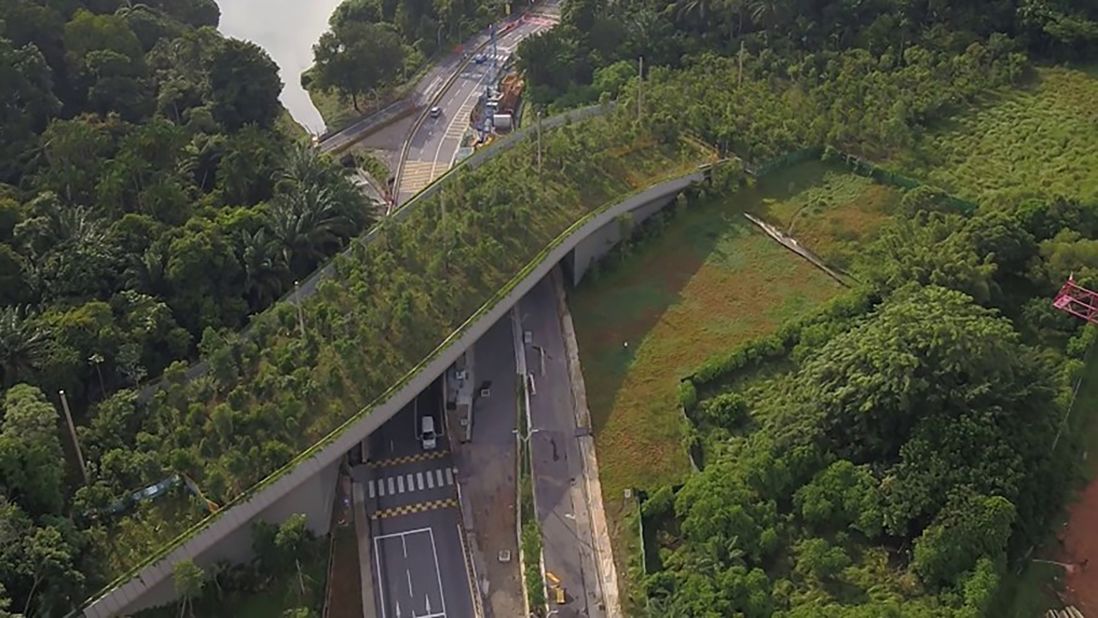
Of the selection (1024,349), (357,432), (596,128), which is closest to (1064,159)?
(1024,349)

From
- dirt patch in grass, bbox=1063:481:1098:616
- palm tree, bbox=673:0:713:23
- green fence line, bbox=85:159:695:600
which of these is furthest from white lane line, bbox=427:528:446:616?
palm tree, bbox=673:0:713:23

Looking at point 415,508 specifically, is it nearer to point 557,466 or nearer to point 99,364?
point 557,466

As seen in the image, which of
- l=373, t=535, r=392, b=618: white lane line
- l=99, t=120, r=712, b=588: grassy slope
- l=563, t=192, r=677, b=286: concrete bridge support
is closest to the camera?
l=99, t=120, r=712, b=588: grassy slope

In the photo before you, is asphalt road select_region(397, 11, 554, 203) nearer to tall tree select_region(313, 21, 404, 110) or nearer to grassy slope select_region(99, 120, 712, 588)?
tall tree select_region(313, 21, 404, 110)

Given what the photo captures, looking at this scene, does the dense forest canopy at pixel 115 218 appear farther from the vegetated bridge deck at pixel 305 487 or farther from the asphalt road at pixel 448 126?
the asphalt road at pixel 448 126

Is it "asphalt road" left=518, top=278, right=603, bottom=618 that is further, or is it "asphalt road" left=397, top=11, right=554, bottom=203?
"asphalt road" left=397, top=11, right=554, bottom=203

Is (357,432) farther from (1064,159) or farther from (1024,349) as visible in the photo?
(1064,159)

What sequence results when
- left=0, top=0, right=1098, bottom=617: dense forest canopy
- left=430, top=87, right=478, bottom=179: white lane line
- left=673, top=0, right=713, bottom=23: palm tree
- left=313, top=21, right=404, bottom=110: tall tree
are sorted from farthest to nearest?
1. left=673, top=0, right=713, bottom=23: palm tree
2. left=313, top=21, right=404, bottom=110: tall tree
3. left=430, top=87, right=478, bottom=179: white lane line
4. left=0, top=0, right=1098, bottom=617: dense forest canopy

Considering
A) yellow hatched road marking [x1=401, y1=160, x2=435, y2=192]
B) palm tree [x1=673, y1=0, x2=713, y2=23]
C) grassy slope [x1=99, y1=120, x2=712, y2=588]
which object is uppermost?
palm tree [x1=673, y1=0, x2=713, y2=23]
